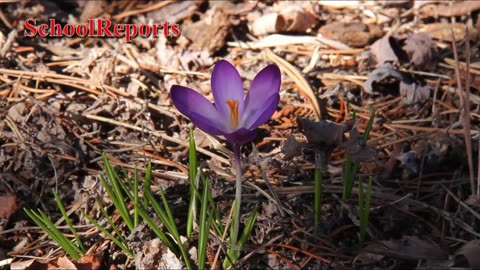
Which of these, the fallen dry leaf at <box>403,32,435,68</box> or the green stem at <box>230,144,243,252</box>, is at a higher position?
A: the fallen dry leaf at <box>403,32,435,68</box>

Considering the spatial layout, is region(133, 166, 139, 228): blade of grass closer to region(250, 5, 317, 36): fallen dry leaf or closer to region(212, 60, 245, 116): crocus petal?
region(212, 60, 245, 116): crocus petal

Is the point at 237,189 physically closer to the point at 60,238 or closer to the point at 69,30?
the point at 60,238

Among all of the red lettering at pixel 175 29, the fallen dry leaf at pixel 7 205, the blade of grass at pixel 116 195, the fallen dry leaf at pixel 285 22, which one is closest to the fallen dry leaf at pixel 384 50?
the fallen dry leaf at pixel 285 22

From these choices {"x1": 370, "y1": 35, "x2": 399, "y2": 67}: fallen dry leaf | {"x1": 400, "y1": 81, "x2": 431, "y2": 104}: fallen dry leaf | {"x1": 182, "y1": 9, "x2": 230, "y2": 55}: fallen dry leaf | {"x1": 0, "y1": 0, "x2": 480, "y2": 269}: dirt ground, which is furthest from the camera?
{"x1": 182, "y1": 9, "x2": 230, "y2": 55}: fallen dry leaf

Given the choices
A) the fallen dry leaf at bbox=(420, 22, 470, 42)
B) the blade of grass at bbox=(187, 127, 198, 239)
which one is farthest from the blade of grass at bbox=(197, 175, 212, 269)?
the fallen dry leaf at bbox=(420, 22, 470, 42)

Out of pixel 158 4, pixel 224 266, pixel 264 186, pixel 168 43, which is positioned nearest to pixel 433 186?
pixel 264 186

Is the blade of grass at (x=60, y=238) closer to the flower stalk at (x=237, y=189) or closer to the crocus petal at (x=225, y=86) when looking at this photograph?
the flower stalk at (x=237, y=189)

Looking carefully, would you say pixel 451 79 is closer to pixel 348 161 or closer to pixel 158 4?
pixel 348 161
